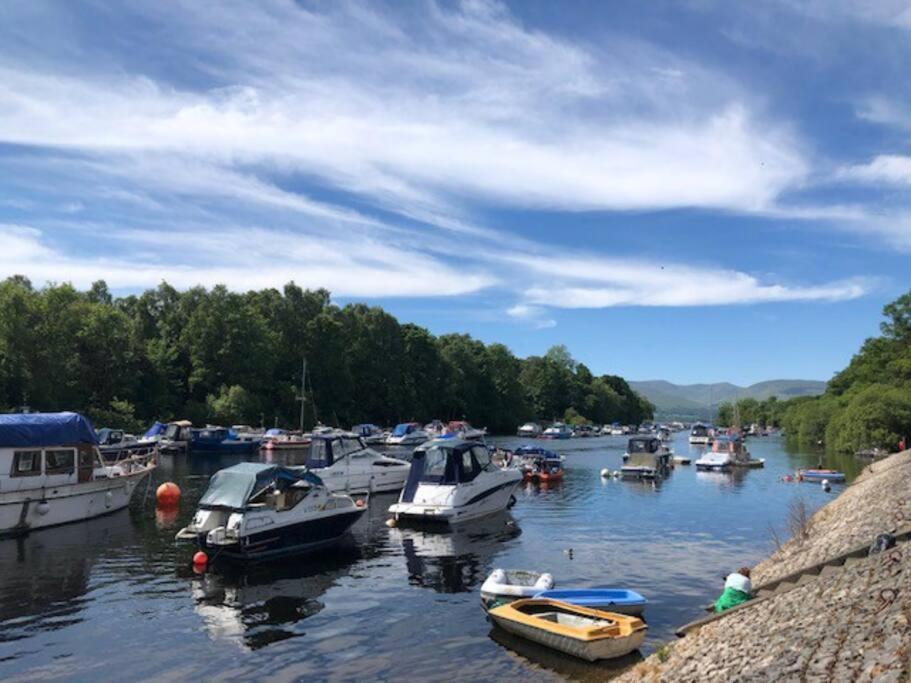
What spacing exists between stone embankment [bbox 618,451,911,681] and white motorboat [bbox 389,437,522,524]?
16930 millimetres

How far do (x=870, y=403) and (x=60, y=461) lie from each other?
8626cm

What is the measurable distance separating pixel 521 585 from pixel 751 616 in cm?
705

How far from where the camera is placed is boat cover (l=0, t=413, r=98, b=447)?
30922 mm

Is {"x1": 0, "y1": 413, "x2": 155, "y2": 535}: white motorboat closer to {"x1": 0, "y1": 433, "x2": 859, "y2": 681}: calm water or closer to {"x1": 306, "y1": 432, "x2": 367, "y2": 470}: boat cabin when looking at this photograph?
{"x1": 0, "y1": 433, "x2": 859, "y2": 681}: calm water

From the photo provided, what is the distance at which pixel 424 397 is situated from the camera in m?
149

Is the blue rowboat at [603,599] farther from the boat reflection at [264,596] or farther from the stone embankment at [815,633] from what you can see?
the boat reflection at [264,596]

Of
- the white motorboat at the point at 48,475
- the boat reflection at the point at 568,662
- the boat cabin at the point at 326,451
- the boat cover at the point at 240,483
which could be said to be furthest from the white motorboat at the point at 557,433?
the boat reflection at the point at 568,662

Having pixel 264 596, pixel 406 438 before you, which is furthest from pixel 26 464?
pixel 406 438

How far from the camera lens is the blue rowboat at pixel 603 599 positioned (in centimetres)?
1883

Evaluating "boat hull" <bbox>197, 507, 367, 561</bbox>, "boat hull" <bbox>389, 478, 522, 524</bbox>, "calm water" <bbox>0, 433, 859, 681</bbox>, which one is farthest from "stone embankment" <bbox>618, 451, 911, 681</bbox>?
"boat hull" <bbox>389, 478, 522, 524</bbox>

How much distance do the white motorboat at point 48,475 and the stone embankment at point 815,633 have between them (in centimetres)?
2709

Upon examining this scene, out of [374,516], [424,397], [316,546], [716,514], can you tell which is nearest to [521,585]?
[316,546]

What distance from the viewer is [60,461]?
Answer: 33094mm

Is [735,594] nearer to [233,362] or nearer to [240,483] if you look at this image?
[240,483]
